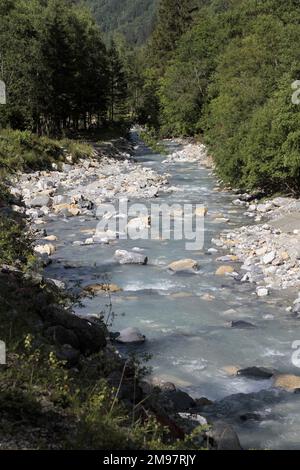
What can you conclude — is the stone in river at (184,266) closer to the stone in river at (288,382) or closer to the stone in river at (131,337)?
the stone in river at (131,337)

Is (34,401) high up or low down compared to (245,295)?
up

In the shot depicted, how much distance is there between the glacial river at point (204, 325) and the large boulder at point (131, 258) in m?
0.25

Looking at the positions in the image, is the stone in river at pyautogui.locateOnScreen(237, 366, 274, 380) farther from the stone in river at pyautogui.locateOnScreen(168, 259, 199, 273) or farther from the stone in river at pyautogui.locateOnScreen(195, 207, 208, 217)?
the stone in river at pyautogui.locateOnScreen(195, 207, 208, 217)

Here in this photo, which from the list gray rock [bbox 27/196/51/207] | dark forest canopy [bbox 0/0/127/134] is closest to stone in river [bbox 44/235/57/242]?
gray rock [bbox 27/196/51/207]

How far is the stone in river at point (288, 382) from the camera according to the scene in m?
8.49

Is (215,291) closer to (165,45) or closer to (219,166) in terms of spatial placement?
(219,166)

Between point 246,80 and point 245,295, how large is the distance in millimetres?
18435

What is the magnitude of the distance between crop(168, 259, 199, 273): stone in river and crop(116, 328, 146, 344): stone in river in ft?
15.2

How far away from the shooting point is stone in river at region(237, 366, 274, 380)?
8.83 meters

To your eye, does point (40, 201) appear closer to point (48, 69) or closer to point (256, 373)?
point (256, 373)

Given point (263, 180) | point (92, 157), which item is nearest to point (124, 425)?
point (263, 180)

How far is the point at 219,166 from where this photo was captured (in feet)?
88.3

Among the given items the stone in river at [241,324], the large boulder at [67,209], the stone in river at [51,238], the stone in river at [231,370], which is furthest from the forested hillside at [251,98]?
the stone in river at [231,370]

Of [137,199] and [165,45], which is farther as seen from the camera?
[165,45]
